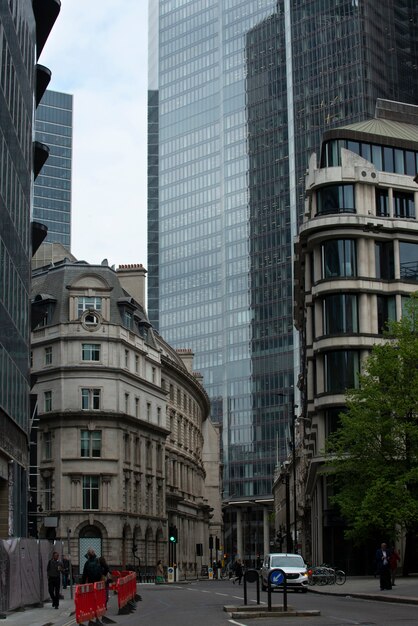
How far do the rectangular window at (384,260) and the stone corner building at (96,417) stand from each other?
24.4 meters

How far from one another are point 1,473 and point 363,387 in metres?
26.1

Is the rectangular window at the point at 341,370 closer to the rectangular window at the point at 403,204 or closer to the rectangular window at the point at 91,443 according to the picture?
the rectangular window at the point at 403,204

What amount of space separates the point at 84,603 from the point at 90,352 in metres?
65.3

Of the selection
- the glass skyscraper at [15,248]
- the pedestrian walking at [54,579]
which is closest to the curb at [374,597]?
the pedestrian walking at [54,579]

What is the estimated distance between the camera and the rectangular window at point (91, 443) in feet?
292

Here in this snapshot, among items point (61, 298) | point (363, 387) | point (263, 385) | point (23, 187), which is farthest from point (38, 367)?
point (263, 385)

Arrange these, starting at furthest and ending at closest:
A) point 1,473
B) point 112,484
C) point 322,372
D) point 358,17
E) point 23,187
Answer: point 358,17, point 112,484, point 322,372, point 23,187, point 1,473

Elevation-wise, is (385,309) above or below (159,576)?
above

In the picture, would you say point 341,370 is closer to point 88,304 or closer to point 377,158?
point 377,158

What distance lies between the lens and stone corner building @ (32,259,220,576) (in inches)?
3457

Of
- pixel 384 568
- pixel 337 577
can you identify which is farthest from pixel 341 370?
pixel 384 568

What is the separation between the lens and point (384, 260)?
243ft

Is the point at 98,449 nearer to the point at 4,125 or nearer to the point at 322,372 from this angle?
the point at 322,372

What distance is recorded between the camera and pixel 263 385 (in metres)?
196
